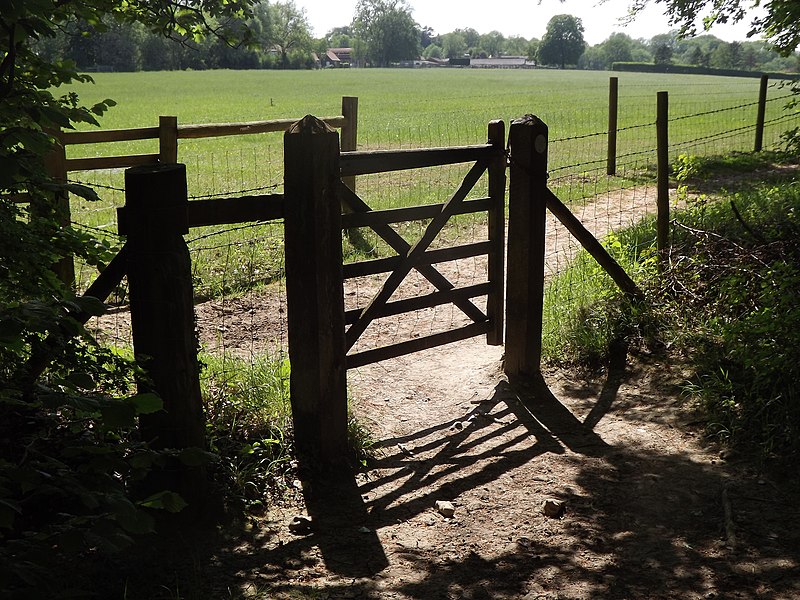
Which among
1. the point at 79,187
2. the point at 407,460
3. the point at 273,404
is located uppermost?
the point at 79,187

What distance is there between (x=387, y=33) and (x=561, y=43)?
4278cm

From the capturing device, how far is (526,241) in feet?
21.5

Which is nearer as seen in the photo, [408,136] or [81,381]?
[81,381]

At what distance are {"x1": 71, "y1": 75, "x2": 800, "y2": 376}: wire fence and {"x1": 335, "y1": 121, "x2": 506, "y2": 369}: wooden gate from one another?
89cm

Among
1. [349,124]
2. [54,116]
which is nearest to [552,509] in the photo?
[54,116]

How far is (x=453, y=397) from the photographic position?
670cm

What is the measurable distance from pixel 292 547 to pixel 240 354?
322cm

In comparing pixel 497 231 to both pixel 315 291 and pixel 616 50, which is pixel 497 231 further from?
pixel 616 50

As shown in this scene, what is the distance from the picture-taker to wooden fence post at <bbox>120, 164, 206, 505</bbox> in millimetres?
4176

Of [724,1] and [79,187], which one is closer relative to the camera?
[79,187]

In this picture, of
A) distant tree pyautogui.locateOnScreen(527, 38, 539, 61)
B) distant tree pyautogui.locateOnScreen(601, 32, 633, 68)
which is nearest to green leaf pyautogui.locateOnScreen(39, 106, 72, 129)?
distant tree pyautogui.locateOnScreen(527, 38, 539, 61)

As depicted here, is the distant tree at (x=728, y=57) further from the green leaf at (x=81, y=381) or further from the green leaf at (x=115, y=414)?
the green leaf at (x=115, y=414)

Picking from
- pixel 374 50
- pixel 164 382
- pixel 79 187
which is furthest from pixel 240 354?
pixel 374 50

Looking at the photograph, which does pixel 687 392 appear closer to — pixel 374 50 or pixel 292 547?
pixel 292 547
